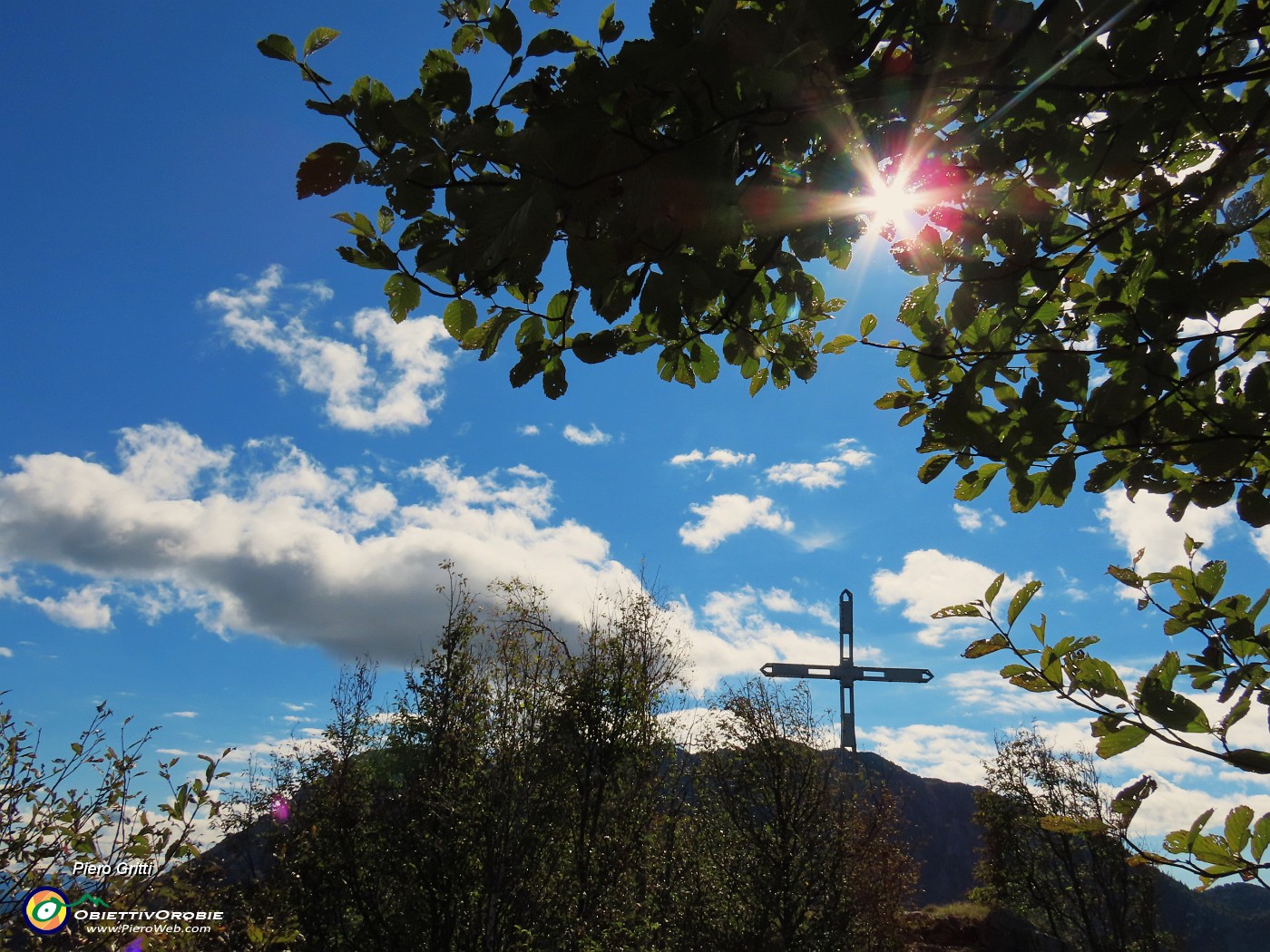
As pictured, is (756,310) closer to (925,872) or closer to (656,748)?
(656,748)

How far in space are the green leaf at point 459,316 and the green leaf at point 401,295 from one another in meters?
0.08

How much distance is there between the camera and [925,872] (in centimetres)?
7194

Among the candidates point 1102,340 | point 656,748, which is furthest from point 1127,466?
point 656,748

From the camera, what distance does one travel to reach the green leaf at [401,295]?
1.60 m

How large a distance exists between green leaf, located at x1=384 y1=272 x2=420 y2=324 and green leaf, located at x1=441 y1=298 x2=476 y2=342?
78 mm

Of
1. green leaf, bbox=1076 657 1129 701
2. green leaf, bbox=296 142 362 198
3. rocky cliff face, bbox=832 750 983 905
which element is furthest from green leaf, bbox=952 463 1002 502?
rocky cliff face, bbox=832 750 983 905

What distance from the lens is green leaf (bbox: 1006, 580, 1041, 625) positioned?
1.62 m

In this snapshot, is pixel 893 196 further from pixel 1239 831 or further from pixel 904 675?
pixel 904 675

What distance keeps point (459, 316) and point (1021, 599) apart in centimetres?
149

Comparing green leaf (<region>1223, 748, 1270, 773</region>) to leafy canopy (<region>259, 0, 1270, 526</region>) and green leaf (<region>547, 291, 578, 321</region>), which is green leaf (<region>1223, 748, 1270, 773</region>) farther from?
green leaf (<region>547, 291, 578, 321</region>)

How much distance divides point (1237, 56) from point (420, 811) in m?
12.6

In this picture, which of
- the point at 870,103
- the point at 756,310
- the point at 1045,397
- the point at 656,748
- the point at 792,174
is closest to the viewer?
the point at 870,103

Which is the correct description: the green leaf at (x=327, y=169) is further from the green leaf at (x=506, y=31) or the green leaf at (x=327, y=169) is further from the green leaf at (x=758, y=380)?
the green leaf at (x=758, y=380)

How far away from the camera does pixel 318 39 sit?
4.18ft
